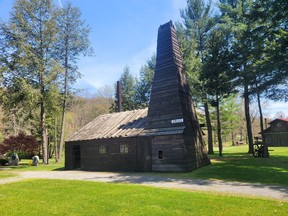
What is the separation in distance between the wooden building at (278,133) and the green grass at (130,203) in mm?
44729

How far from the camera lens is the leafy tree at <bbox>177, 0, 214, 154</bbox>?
2993cm

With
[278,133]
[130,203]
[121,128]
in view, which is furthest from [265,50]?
[278,133]

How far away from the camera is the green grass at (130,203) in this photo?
6980 mm

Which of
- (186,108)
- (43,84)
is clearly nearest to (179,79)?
(186,108)

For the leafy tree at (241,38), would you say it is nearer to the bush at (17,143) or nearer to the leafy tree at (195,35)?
the leafy tree at (195,35)

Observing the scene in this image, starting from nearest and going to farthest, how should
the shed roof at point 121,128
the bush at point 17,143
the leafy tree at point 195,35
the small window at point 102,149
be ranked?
1. the shed roof at point 121,128
2. the small window at point 102,149
3. the leafy tree at point 195,35
4. the bush at point 17,143

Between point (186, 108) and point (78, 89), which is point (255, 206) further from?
point (78, 89)

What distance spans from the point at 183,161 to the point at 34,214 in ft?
33.0

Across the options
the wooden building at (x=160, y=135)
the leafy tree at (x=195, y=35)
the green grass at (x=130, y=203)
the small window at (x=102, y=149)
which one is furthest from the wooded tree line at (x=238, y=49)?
the green grass at (x=130, y=203)

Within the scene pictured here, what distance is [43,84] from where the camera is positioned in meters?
25.6

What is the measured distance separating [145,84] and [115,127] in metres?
20.4

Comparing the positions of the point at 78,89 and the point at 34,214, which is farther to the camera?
the point at 78,89

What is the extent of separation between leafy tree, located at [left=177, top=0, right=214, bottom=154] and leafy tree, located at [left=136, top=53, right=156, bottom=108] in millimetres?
7800

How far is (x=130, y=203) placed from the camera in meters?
7.89
